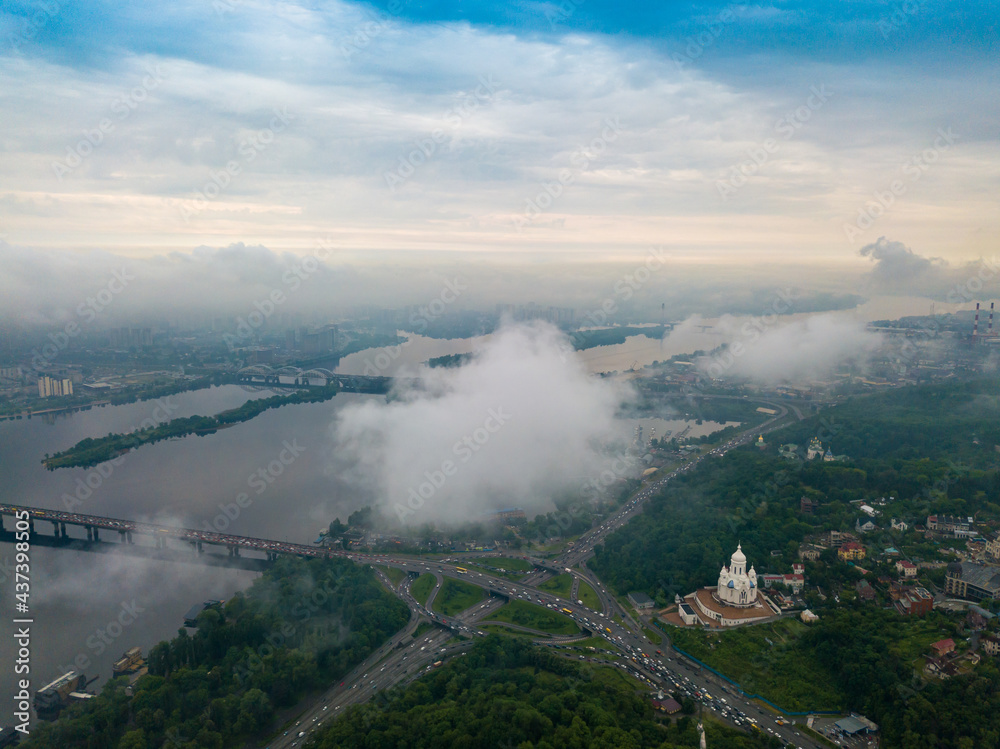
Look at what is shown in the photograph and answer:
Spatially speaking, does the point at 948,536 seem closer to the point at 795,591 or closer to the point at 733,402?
the point at 795,591

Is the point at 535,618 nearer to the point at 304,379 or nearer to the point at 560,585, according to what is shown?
the point at 560,585

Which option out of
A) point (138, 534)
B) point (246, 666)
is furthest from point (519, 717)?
point (138, 534)

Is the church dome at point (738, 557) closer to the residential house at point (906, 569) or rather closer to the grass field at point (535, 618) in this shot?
the residential house at point (906, 569)

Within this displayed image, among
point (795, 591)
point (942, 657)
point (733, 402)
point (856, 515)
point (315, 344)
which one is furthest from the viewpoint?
point (315, 344)

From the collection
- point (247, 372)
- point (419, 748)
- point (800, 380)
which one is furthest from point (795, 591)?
point (247, 372)

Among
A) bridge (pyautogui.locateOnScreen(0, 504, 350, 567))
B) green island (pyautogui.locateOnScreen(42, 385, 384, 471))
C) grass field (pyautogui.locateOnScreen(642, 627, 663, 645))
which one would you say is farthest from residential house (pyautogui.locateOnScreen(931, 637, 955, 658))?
green island (pyautogui.locateOnScreen(42, 385, 384, 471))
